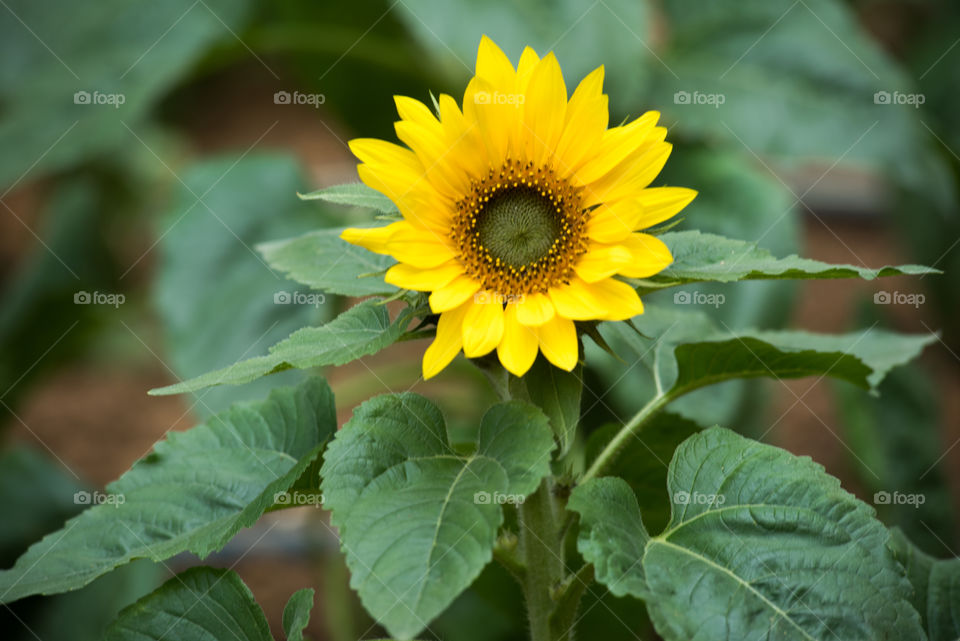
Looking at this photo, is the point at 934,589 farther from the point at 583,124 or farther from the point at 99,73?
the point at 99,73

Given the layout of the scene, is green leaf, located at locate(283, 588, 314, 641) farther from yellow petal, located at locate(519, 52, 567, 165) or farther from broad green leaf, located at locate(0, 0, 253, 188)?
broad green leaf, located at locate(0, 0, 253, 188)

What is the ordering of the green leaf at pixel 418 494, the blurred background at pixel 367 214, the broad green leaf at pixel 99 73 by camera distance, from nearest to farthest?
the green leaf at pixel 418 494 < the blurred background at pixel 367 214 < the broad green leaf at pixel 99 73

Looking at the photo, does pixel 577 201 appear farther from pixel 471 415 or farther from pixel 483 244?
pixel 471 415

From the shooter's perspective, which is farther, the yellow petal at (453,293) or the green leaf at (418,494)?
the yellow petal at (453,293)

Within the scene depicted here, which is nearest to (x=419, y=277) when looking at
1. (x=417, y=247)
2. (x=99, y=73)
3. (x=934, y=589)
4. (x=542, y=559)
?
(x=417, y=247)

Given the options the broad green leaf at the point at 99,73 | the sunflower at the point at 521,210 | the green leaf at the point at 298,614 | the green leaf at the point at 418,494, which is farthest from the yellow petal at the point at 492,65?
the broad green leaf at the point at 99,73

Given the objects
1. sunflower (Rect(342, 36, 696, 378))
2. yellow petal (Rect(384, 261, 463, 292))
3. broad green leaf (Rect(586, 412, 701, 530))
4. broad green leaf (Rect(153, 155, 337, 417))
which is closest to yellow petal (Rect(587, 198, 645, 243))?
sunflower (Rect(342, 36, 696, 378))

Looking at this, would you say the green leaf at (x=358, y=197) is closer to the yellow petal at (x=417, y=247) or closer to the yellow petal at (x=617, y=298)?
the yellow petal at (x=417, y=247)
